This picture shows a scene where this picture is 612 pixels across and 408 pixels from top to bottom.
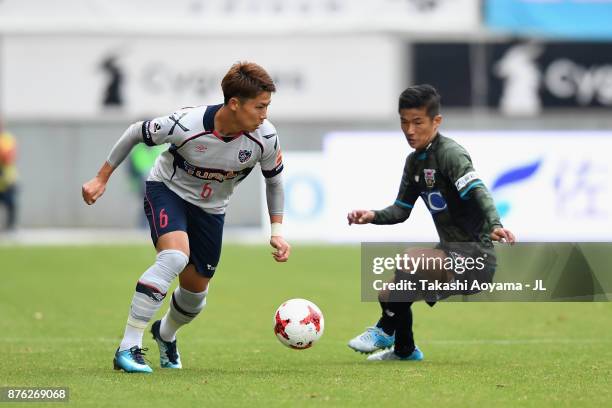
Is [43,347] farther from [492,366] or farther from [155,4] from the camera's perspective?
[155,4]

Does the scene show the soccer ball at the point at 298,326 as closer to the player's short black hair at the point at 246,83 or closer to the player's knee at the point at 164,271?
the player's knee at the point at 164,271

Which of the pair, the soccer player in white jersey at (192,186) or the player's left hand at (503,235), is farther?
the soccer player in white jersey at (192,186)

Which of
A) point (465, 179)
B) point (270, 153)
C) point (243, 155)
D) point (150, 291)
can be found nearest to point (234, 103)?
point (243, 155)

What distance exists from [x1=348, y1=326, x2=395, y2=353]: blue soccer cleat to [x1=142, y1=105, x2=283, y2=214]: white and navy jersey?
1.39m

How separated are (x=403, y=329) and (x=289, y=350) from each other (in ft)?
4.48

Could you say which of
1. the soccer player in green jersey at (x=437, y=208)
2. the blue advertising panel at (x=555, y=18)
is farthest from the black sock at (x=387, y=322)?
the blue advertising panel at (x=555, y=18)

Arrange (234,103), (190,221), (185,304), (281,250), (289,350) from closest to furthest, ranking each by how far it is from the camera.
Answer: (234,103)
(281,250)
(190,221)
(185,304)
(289,350)

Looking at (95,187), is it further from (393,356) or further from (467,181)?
(393,356)

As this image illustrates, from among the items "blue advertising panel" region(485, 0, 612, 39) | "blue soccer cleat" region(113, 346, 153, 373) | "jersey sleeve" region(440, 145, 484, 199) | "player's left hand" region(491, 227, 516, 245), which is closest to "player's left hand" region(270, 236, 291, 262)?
"blue soccer cleat" region(113, 346, 153, 373)

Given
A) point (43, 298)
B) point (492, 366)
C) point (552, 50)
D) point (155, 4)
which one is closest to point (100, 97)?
point (155, 4)

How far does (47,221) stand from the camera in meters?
31.3

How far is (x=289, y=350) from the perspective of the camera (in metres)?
10.8

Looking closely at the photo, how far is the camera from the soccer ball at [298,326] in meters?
9.12

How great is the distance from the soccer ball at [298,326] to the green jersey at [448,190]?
0.91 m
